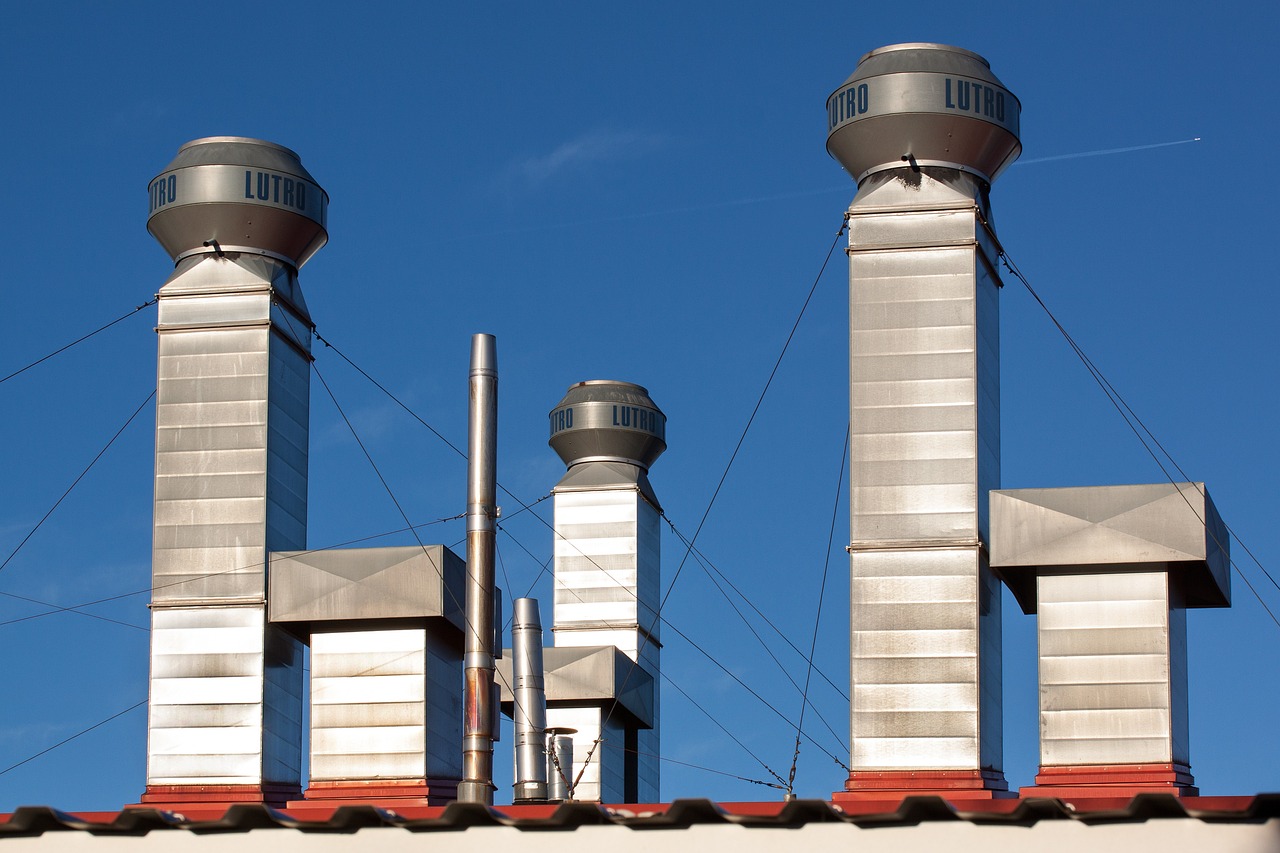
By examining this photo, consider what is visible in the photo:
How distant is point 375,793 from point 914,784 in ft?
36.2

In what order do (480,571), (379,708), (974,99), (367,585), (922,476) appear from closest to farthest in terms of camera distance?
(480,571), (922,476), (379,708), (367,585), (974,99)

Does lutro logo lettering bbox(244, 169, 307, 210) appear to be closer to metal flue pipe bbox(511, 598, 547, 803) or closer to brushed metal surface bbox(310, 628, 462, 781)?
brushed metal surface bbox(310, 628, 462, 781)

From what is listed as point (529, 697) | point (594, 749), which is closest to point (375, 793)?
point (529, 697)

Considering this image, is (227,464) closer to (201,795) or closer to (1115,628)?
(201,795)

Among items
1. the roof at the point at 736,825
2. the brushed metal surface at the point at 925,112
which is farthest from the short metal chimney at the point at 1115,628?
the roof at the point at 736,825

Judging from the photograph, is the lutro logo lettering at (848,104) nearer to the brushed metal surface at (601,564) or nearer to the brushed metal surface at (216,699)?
the brushed metal surface at (216,699)

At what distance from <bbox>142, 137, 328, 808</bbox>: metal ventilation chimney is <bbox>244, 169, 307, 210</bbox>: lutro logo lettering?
36mm

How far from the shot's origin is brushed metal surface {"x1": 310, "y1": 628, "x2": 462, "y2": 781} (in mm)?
40750

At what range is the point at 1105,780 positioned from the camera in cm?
3684

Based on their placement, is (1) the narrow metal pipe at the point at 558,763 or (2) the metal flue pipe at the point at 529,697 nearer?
(2) the metal flue pipe at the point at 529,697

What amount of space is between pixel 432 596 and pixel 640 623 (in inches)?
787

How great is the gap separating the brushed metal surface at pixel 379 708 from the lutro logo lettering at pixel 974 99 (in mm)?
15913

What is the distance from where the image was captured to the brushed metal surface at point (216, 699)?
42.1 meters

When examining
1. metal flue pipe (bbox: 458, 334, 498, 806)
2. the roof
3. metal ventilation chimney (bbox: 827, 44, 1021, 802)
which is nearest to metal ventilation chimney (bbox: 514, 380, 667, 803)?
metal ventilation chimney (bbox: 827, 44, 1021, 802)
